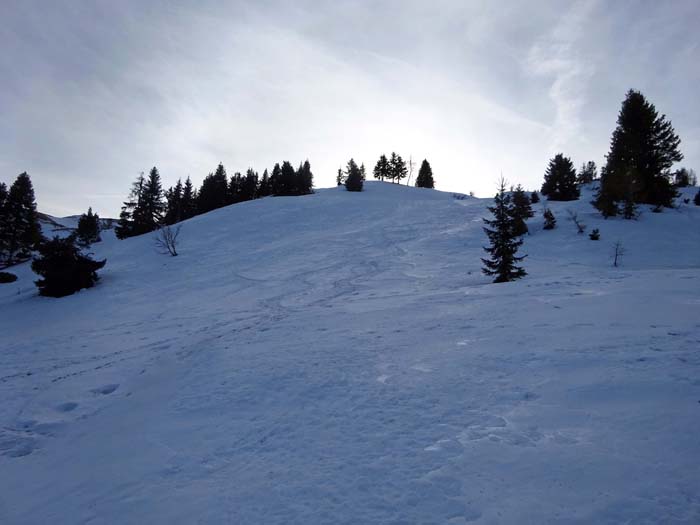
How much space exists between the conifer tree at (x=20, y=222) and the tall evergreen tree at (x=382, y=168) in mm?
69231

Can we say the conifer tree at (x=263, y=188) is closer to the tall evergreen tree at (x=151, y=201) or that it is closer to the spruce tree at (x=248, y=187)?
the spruce tree at (x=248, y=187)

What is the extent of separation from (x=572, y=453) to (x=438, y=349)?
3.32 meters

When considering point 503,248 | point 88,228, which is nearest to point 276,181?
point 88,228

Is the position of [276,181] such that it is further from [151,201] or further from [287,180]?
[151,201]

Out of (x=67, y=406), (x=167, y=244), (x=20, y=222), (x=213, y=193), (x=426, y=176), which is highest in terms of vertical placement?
(x=426, y=176)

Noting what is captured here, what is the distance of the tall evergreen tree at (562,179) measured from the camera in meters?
37.6

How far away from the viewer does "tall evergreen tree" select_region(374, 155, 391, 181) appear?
91.5 m

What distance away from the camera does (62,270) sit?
19.4m

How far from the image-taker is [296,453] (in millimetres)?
4090

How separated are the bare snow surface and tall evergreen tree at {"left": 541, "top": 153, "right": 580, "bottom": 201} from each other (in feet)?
99.6

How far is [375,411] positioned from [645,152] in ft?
111

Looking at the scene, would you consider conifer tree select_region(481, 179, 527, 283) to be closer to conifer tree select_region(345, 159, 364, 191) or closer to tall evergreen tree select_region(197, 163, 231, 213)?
conifer tree select_region(345, 159, 364, 191)

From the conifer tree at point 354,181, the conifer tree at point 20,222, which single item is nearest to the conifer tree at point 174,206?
the conifer tree at point 20,222

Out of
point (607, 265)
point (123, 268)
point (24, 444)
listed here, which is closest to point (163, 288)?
point (123, 268)
